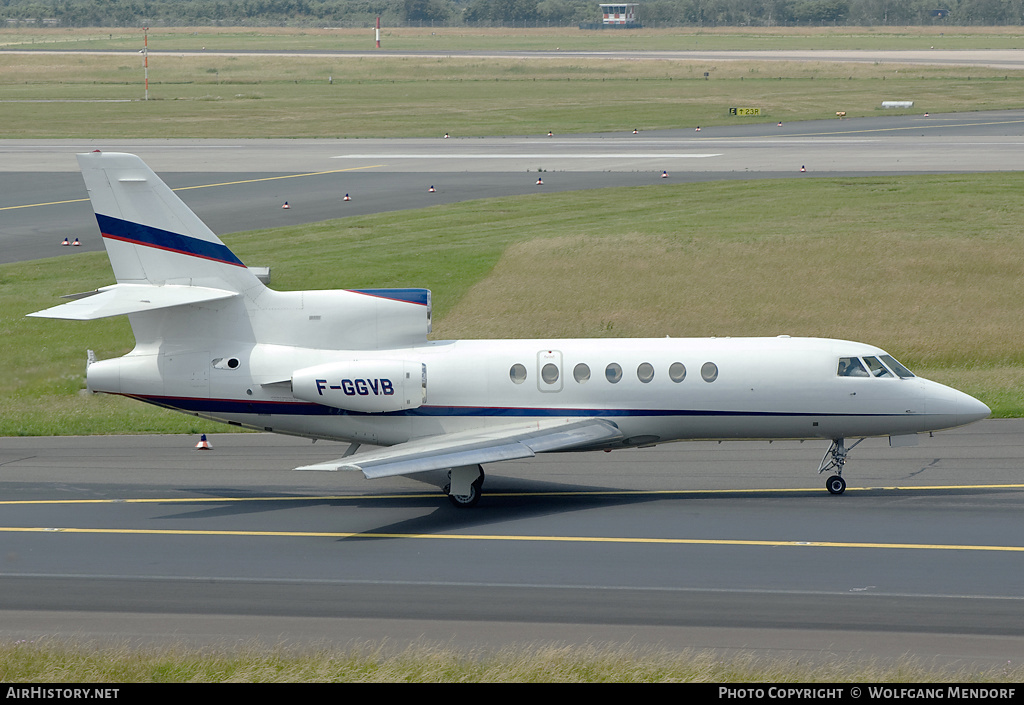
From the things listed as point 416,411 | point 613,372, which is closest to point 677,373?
point 613,372

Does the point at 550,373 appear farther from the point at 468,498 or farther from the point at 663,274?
the point at 663,274

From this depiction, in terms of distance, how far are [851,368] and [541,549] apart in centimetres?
782

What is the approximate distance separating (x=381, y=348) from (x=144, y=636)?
27.6ft

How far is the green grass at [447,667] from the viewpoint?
1428cm

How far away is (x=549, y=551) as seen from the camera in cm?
1989

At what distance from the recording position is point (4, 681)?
1433cm

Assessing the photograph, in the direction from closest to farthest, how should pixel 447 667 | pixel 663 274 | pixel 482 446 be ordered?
pixel 447 667 < pixel 482 446 < pixel 663 274

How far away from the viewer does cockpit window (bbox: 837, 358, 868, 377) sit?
75.1ft

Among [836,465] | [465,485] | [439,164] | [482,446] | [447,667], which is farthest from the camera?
[439,164]

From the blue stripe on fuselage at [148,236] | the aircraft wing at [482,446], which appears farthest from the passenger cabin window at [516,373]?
the blue stripe on fuselage at [148,236]

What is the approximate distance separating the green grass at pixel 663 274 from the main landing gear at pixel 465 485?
10617mm

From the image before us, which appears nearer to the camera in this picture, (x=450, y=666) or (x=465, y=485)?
(x=450, y=666)

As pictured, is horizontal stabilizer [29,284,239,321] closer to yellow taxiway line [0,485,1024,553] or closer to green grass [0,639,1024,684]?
yellow taxiway line [0,485,1024,553]
